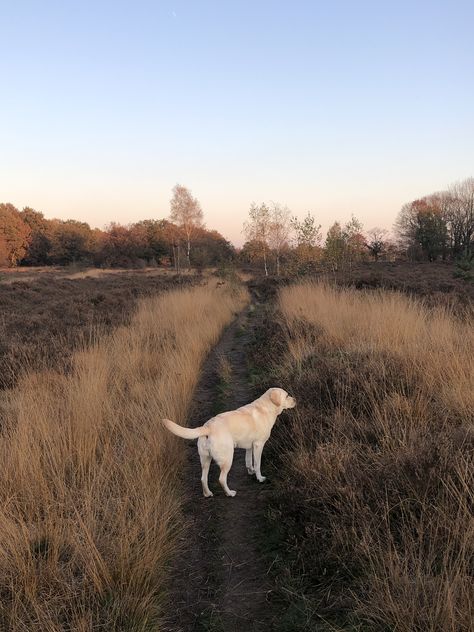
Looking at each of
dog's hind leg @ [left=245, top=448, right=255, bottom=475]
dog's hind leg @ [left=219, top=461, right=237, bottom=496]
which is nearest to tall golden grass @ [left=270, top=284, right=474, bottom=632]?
dog's hind leg @ [left=245, top=448, right=255, bottom=475]

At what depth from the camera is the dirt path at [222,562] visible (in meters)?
2.60

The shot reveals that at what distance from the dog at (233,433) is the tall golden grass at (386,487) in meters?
0.33

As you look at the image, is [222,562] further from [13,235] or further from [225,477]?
Result: [13,235]

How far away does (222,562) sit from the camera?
315 centimetres

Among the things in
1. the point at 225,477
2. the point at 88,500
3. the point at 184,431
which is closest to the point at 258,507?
the point at 225,477

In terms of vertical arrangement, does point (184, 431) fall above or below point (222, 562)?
above

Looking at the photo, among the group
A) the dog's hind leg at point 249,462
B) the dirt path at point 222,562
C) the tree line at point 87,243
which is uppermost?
the tree line at point 87,243

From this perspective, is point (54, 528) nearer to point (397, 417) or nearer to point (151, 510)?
point (151, 510)

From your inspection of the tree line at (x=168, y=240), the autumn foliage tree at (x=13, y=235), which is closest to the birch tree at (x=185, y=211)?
the tree line at (x=168, y=240)

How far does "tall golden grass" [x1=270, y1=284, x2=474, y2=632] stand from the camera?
2270 millimetres

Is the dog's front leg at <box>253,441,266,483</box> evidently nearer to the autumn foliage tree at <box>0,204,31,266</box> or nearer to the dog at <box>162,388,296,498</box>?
the dog at <box>162,388,296,498</box>

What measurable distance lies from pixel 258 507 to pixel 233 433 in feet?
2.33

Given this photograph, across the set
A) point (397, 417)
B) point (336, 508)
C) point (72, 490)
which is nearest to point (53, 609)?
point (72, 490)

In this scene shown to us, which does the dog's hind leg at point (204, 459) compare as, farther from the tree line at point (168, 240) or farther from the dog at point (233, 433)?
the tree line at point (168, 240)
